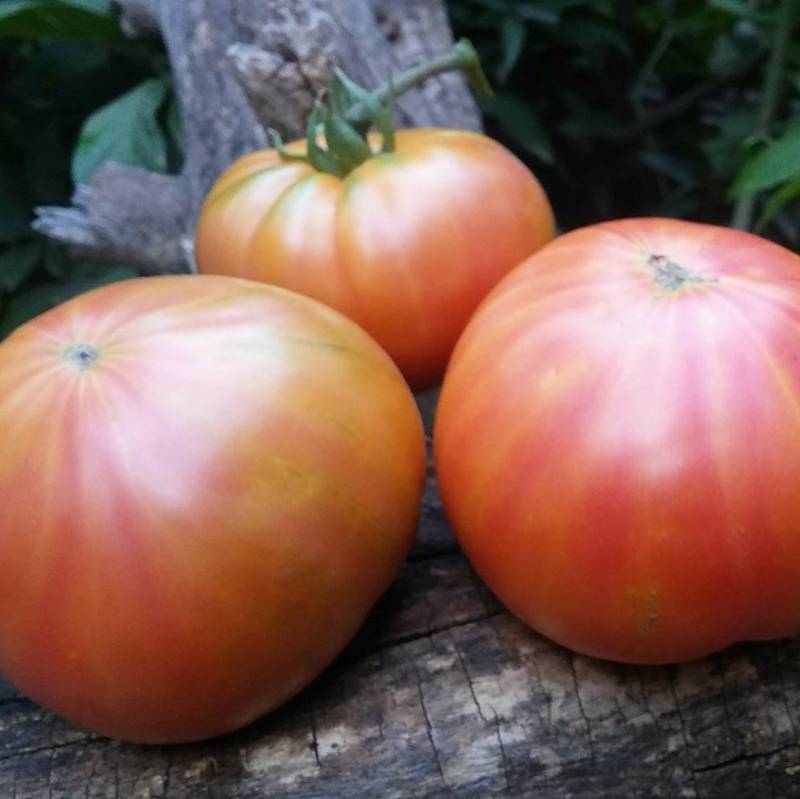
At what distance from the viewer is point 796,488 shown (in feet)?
1.74

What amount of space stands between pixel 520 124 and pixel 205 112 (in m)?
0.53

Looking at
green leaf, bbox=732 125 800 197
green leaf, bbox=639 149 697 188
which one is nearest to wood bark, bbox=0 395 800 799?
green leaf, bbox=732 125 800 197

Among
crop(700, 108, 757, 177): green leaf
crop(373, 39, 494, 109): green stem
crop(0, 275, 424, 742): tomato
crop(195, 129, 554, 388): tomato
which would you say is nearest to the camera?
crop(0, 275, 424, 742): tomato

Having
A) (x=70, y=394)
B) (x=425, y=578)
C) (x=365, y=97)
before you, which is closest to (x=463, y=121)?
(x=365, y=97)

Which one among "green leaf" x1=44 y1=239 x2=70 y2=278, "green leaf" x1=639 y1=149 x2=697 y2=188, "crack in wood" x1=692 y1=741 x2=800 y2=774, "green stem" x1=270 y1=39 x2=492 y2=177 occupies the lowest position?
"green leaf" x1=44 y1=239 x2=70 y2=278

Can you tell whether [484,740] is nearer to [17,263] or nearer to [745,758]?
[745,758]

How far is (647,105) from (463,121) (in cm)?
82

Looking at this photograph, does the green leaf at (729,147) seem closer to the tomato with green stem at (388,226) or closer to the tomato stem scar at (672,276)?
the tomato with green stem at (388,226)

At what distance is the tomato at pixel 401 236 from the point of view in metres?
0.76

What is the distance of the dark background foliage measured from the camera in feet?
4.50

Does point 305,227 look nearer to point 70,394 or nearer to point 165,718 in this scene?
point 70,394

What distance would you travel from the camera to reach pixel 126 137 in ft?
4.42

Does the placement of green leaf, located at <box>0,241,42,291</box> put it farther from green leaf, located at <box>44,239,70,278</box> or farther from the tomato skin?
the tomato skin

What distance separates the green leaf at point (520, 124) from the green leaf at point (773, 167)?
0.61 metres
